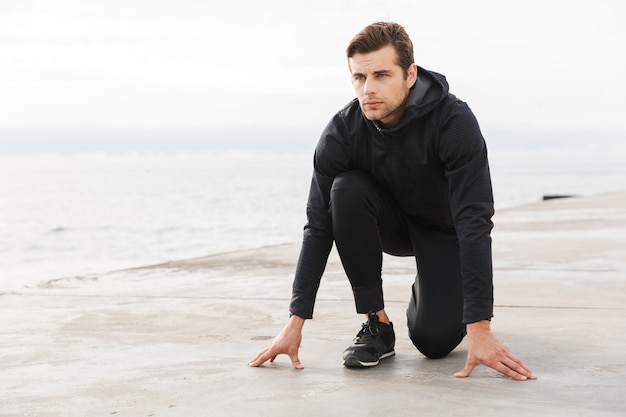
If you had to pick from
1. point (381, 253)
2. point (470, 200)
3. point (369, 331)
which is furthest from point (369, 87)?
point (369, 331)

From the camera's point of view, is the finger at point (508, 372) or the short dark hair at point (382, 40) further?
the short dark hair at point (382, 40)

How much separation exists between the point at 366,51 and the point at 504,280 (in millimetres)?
2664

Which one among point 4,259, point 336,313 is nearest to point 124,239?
point 4,259

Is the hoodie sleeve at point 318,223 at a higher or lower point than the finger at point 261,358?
higher

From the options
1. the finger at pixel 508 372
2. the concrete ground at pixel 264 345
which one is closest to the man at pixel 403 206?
the finger at pixel 508 372

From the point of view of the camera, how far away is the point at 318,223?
122 inches

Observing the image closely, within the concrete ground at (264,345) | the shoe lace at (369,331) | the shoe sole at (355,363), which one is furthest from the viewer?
the shoe lace at (369,331)

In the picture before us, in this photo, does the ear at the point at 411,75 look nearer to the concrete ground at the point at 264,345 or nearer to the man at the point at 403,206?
the man at the point at 403,206

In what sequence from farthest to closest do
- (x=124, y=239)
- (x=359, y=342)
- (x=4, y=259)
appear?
(x=124, y=239) → (x=4, y=259) → (x=359, y=342)

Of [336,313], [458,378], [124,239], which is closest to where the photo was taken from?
[458,378]

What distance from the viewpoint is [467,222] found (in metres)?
2.85

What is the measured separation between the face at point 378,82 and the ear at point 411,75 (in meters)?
0.02

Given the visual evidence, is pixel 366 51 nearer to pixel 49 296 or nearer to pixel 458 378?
pixel 458 378

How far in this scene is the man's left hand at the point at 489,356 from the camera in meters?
2.79
